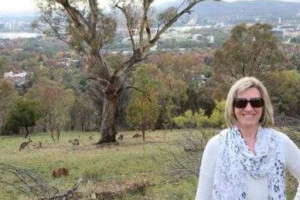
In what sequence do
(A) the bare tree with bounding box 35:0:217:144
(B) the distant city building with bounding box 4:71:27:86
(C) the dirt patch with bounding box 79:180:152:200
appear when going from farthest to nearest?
(B) the distant city building with bounding box 4:71:27:86 → (A) the bare tree with bounding box 35:0:217:144 → (C) the dirt patch with bounding box 79:180:152:200

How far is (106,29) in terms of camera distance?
801 inches

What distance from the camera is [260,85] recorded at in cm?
310

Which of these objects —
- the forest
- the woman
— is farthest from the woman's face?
the forest

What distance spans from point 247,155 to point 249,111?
0.28 metres

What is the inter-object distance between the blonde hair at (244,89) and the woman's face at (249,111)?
0.07 ft

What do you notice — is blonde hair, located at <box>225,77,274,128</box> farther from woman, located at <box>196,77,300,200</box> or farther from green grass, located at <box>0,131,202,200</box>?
green grass, located at <box>0,131,202,200</box>

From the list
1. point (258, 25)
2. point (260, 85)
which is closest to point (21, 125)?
point (258, 25)

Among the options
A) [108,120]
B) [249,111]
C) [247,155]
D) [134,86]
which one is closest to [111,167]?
[108,120]

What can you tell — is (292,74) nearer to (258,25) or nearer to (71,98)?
(258,25)

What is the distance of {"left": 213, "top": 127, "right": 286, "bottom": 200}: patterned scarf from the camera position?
2879mm

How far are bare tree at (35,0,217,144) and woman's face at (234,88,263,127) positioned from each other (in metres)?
16.2

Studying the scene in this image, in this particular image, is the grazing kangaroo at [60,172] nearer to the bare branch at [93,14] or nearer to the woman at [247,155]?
the bare branch at [93,14]

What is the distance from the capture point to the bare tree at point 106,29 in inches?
763

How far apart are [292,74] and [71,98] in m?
16.5
